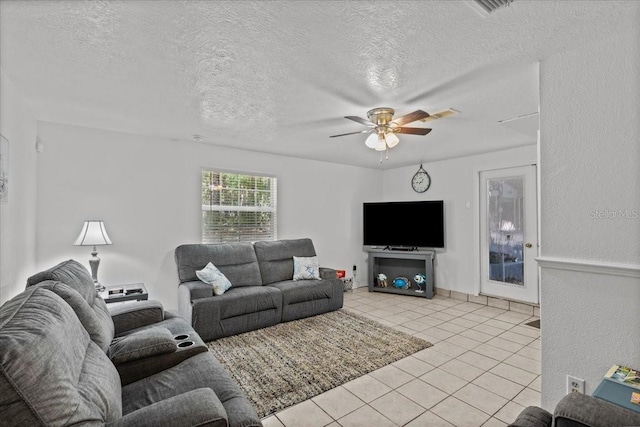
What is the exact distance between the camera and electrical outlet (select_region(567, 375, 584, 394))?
184 centimetres

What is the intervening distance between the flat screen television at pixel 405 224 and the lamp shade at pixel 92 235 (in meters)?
4.19

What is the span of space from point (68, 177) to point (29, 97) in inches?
41.0

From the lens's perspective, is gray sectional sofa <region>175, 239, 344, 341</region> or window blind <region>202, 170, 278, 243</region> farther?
window blind <region>202, 170, 278, 243</region>

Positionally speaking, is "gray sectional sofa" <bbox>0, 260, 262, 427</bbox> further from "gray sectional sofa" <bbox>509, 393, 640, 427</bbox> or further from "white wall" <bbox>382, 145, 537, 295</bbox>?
"white wall" <bbox>382, 145, 537, 295</bbox>

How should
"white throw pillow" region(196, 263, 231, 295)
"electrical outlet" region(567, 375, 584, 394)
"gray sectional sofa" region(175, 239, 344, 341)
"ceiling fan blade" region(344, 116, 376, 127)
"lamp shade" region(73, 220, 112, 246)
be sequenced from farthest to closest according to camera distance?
"white throw pillow" region(196, 263, 231, 295) → "gray sectional sofa" region(175, 239, 344, 341) → "lamp shade" region(73, 220, 112, 246) → "ceiling fan blade" region(344, 116, 376, 127) → "electrical outlet" region(567, 375, 584, 394)

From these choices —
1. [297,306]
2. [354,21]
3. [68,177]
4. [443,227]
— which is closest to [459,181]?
[443,227]

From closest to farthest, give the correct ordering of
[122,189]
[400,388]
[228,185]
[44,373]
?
[44,373] → [400,388] → [122,189] → [228,185]

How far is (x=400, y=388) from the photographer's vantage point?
253 cm

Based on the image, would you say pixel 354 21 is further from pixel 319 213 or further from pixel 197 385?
pixel 319 213

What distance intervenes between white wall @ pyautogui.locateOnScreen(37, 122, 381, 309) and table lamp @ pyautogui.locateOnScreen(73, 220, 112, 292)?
1.11 ft

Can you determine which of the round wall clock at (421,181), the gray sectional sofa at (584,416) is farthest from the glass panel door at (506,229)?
the gray sectional sofa at (584,416)

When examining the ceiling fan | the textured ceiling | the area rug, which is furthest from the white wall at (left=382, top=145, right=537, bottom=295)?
the ceiling fan

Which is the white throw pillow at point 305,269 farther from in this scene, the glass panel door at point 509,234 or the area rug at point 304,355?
the glass panel door at point 509,234

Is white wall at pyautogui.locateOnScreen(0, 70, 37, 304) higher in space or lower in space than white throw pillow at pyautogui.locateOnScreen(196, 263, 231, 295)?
higher
